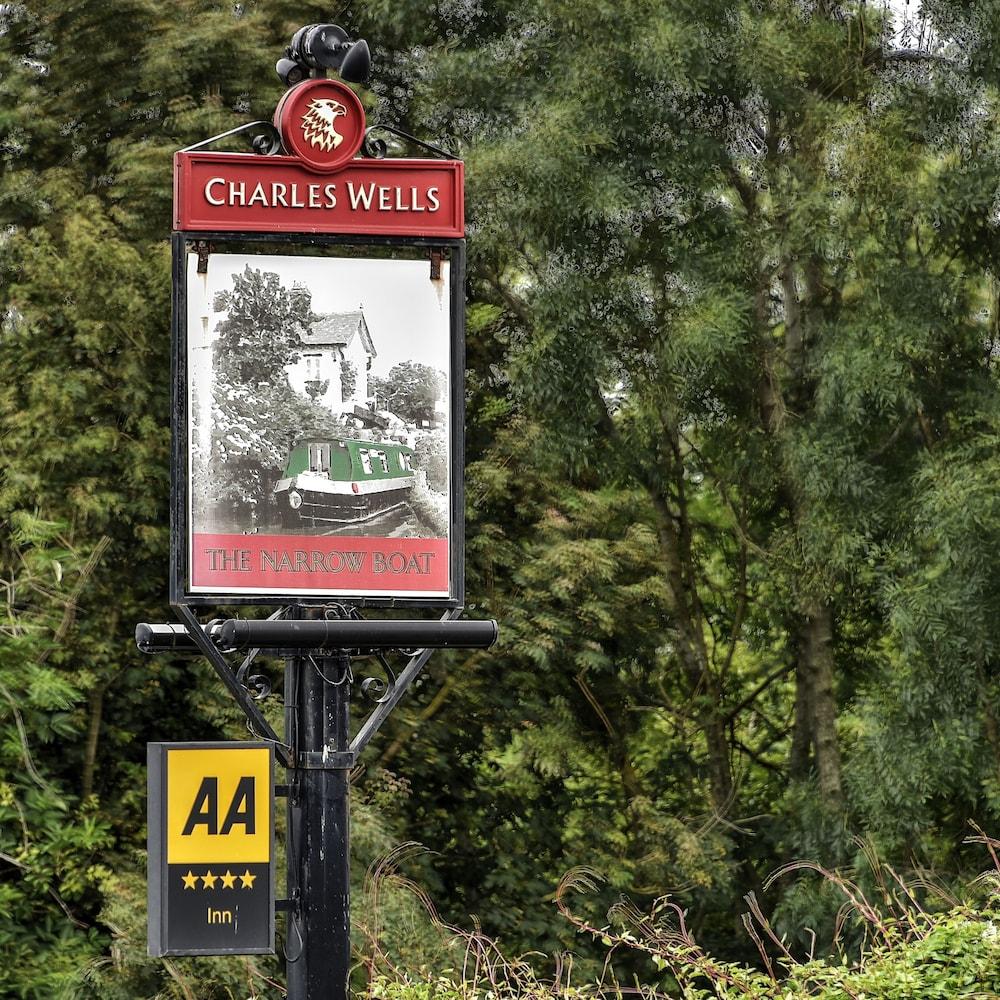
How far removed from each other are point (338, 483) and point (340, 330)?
0.56m

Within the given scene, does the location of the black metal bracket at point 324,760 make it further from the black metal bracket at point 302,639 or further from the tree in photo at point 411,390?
the tree in photo at point 411,390

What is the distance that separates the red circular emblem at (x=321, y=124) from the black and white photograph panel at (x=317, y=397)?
36 cm

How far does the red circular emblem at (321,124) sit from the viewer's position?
562 cm

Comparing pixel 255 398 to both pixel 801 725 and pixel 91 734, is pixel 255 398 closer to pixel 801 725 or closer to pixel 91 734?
pixel 91 734

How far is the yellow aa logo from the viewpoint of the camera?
5.06 metres

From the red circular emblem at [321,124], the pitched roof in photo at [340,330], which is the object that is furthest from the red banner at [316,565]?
the red circular emblem at [321,124]

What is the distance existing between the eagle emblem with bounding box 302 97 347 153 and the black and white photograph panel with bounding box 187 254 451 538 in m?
0.41

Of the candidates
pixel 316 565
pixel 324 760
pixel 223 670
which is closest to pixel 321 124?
pixel 316 565

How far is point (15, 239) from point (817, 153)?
20.3 ft

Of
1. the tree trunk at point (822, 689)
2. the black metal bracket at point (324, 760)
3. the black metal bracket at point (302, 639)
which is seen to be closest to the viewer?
the black metal bracket at point (302, 639)

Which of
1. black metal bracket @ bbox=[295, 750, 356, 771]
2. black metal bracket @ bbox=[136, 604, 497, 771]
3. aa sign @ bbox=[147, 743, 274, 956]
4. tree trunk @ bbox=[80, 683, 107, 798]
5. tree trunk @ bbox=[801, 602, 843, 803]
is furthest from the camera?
tree trunk @ bbox=[801, 602, 843, 803]

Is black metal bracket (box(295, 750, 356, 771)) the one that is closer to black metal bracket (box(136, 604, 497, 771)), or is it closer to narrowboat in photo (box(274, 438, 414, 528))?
black metal bracket (box(136, 604, 497, 771))

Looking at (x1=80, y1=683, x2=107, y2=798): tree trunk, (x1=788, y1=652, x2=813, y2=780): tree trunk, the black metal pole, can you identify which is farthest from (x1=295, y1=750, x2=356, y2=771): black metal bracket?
(x1=788, y1=652, x2=813, y2=780): tree trunk

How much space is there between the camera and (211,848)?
507cm
